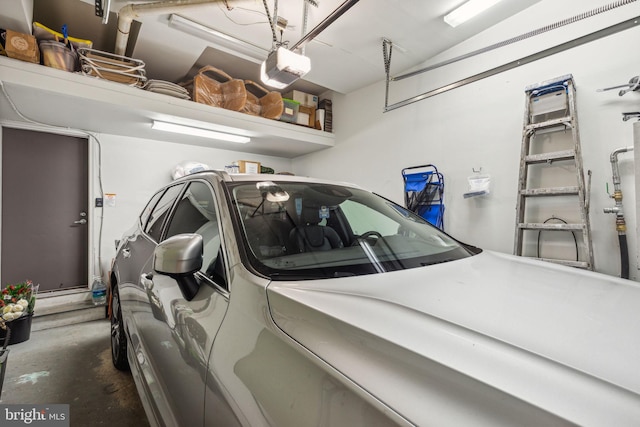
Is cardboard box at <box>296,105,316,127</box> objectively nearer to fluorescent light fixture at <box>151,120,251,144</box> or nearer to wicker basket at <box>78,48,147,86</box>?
fluorescent light fixture at <box>151,120,251,144</box>

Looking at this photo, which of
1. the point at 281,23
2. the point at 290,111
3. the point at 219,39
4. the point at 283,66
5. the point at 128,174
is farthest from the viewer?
the point at 290,111

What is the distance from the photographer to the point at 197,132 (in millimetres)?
3902

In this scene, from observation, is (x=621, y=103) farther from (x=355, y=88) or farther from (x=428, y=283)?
(x=355, y=88)

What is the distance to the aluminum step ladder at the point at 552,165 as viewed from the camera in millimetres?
2244

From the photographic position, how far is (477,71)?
304cm

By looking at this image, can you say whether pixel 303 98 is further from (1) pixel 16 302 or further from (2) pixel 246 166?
(1) pixel 16 302

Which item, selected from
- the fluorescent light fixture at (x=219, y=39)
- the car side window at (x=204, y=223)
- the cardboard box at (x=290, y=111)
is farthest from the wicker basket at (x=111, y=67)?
the car side window at (x=204, y=223)

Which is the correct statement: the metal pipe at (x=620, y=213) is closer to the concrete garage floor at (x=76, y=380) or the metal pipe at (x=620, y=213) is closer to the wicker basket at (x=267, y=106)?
the concrete garage floor at (x=76, y=380)

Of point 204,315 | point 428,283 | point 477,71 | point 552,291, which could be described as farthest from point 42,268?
point 477,71

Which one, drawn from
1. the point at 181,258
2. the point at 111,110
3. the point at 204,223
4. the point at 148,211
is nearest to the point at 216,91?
the point at 111,110

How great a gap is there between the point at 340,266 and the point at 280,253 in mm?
219

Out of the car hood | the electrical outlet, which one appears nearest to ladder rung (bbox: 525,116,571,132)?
the car hood

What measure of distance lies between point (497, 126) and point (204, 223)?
3.00 meters

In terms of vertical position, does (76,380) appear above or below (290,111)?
below
